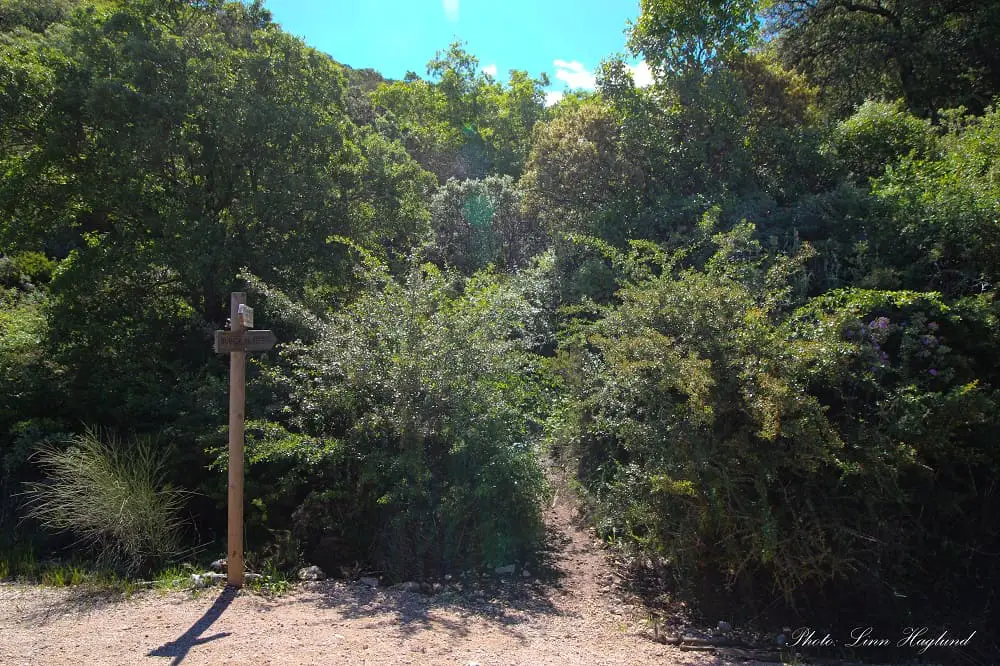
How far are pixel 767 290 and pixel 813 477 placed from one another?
1794 millimetres

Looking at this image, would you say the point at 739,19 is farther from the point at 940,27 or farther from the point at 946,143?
the point at 940,27

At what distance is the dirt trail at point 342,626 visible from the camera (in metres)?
4.10

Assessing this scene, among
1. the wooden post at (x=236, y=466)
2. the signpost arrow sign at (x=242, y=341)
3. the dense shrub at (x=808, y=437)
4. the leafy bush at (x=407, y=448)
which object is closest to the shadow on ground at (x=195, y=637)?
the wooden post at (x=236, y=466)

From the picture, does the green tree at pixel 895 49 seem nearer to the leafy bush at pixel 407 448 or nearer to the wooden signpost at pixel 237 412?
the leafy bush at pixel 407 448

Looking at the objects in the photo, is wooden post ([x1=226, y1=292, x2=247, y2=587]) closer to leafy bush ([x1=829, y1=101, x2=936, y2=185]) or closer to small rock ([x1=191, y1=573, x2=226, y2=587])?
small rock ([x1=191, y1=573, x2=226, y2=587])

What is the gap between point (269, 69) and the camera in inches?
396

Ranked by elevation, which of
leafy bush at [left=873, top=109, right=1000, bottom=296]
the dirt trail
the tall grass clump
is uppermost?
leafy bush at [left=873, top=109, right=1000, bottom=296]

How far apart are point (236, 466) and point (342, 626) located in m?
1.49

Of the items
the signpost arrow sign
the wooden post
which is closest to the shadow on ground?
the wooden post

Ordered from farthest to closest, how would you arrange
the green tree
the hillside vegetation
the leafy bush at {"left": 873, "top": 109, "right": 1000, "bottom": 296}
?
the green tree, the leafy bush at {"left": 873, "top": 109, "right": 1000, "bottom": 296}, the hillside vegetation

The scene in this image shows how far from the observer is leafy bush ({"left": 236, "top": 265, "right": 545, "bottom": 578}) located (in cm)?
595

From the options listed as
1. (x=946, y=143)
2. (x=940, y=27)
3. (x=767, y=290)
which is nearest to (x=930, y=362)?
(x=767, y=290)

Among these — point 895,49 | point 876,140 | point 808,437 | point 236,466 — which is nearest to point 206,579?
point 236,466

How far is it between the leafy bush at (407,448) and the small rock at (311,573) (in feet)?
0.80
